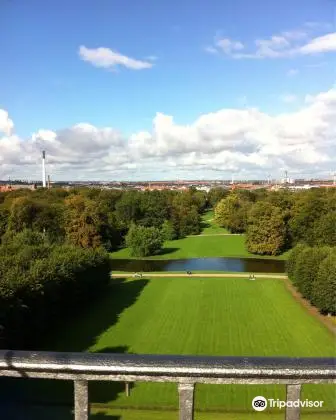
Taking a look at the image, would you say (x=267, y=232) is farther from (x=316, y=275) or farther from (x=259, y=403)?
(x=259, y=403)

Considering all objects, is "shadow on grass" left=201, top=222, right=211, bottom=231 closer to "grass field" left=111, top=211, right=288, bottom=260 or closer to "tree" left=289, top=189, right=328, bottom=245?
"grass field" left=111, top=211, right=288, bottom=260

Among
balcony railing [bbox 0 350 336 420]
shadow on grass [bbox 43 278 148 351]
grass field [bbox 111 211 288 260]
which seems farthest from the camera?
grass field [bbox 111 211 288 260]

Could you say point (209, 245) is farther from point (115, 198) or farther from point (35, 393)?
point (35, 393)

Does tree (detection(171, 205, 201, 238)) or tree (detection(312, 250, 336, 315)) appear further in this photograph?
tree (detection(171, 205, 201, 238))

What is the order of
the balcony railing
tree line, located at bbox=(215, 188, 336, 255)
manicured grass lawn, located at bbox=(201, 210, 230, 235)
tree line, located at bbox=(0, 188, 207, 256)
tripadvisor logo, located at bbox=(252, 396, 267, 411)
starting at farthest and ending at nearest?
manicured grass lawn, located at bbox=(201, 210, 230, 235), tree line, located at bbox=(0, 188, 207, 256), tree line, located at bbox=(215, 188, 336, 255), tripadvisor logo, located at bbox=(252, 396, 267, 411), the balcony railing

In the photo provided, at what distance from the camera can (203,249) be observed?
76000 mm

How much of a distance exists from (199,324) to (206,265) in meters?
32.4

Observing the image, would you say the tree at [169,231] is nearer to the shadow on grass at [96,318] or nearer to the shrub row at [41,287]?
the shadow on grass at [96,318]

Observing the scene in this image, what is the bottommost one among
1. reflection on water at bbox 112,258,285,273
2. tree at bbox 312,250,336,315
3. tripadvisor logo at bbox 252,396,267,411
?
reflection on water at bbox 112,258,285,273

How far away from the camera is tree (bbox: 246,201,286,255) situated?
7100 centimetres

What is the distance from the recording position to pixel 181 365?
2789mm

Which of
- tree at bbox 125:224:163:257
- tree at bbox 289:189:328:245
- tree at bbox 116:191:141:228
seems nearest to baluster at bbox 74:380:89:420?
tree at bbox 125:224:163:257

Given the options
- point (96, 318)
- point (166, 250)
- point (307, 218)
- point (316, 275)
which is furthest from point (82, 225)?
point (316, 275)

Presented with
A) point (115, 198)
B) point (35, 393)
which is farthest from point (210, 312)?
point (115, 198)
